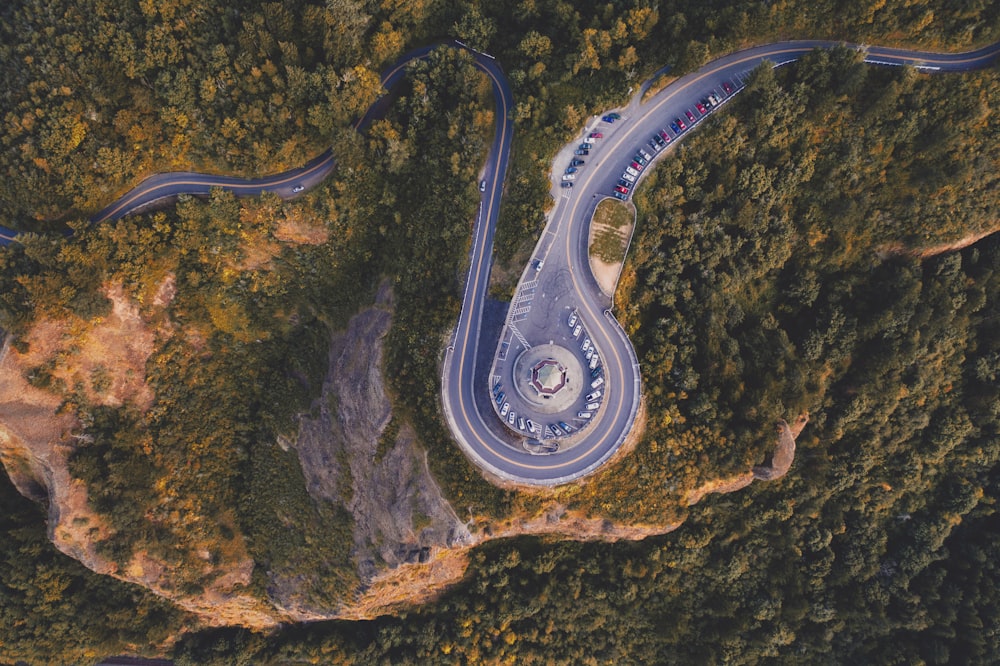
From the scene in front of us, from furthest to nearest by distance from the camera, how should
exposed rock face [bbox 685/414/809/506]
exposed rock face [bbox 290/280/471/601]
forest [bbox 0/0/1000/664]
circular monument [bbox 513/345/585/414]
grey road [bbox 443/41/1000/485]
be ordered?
exposed rock face [bbox 685/414/809/506]
exposed rock face [bbox 290/280/471/601]
grey road [bbox 443/41/1000/485]
forest [bbox 0/0/1000/664]
circular monument [bbox 513/345/585/414]

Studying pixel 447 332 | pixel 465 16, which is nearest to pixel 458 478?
pixel 447 332

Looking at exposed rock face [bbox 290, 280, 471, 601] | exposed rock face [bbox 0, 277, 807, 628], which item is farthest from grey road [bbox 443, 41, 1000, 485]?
exposed rock face [bbox 290, 280, 471, 601]

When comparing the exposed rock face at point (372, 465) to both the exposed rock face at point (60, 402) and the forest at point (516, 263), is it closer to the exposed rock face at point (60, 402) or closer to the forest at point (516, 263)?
the forest at point (516, 263)

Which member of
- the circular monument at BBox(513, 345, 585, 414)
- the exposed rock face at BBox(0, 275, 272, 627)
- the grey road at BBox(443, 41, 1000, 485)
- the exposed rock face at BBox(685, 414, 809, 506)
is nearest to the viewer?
the circular monument at BBox(513, 345, 585, 414)

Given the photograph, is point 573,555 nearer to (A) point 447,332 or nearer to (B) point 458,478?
(B) point 458,478

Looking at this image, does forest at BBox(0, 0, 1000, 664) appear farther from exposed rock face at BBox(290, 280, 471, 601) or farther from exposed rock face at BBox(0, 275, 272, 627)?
exposed rock face at BBox(290, 280, 471, 601)

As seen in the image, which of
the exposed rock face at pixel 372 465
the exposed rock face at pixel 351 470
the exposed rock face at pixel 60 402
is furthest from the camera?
the exposed rock face at pixel 372 465

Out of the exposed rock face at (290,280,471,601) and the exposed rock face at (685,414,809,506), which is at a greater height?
the exposed rock face at (290,280,471,601)

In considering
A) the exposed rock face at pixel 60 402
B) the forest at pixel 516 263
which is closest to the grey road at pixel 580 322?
the forest at pixel 516 263
